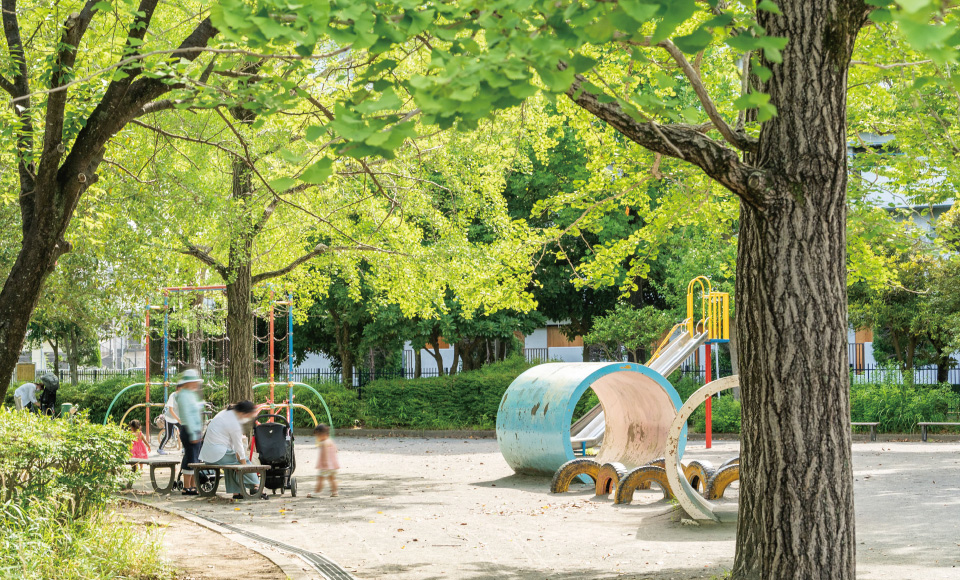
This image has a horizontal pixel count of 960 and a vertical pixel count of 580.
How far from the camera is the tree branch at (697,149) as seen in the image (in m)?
5.34

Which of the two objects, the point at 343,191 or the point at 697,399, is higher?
the point at 343,191

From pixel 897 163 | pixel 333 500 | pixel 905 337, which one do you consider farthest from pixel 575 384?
pixel 905 337

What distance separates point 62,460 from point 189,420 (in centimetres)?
538

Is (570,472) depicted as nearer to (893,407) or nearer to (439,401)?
(893,407)

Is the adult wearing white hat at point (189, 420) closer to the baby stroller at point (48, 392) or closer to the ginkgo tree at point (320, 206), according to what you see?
the ginkgo tree at point (320, 206)

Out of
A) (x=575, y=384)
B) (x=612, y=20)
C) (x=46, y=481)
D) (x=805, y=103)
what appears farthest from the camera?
(x=575, y=384)

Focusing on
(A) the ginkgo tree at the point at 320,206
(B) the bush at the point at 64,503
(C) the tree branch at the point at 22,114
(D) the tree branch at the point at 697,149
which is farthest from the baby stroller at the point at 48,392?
(D) the tree branch at the point at 697,149

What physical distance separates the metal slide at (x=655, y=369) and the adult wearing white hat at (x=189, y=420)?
7.22m

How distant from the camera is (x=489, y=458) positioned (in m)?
19.4

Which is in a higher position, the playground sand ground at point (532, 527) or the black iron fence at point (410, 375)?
the black iron fence at point (410, 375)

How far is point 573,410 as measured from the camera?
15461 millimetres

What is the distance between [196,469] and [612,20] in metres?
11.2

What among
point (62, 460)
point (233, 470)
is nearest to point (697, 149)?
point (62, 460)

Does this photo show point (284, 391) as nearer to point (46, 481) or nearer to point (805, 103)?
point (46, 481)
